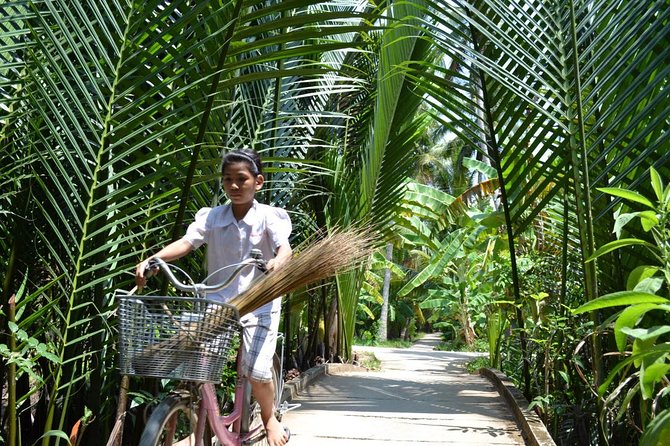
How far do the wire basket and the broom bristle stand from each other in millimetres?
228

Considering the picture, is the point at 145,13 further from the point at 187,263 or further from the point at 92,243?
the point at 187,263

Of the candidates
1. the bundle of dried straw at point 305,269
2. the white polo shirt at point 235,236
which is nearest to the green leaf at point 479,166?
the white polo shirt at point 235,236

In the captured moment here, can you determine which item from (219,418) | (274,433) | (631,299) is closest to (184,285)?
(219,418)

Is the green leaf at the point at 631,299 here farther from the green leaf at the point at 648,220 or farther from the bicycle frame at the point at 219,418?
the bicycle frame at the point at 219,418

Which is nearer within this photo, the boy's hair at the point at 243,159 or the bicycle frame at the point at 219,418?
the bicycle frame at the point at 219,418

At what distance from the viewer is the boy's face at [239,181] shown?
10.4 feet

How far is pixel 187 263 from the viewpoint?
416 cm

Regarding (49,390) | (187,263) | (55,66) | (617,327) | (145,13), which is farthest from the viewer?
(187,263)

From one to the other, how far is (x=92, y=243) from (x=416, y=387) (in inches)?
221

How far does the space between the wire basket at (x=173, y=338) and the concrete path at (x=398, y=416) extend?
2.31m

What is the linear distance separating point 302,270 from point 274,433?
2.81ft

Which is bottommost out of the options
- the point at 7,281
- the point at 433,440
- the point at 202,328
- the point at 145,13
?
the point at 433,440

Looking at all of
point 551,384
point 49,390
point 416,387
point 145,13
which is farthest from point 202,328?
point 416,387

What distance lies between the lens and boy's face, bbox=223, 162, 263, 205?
10.4 feet
